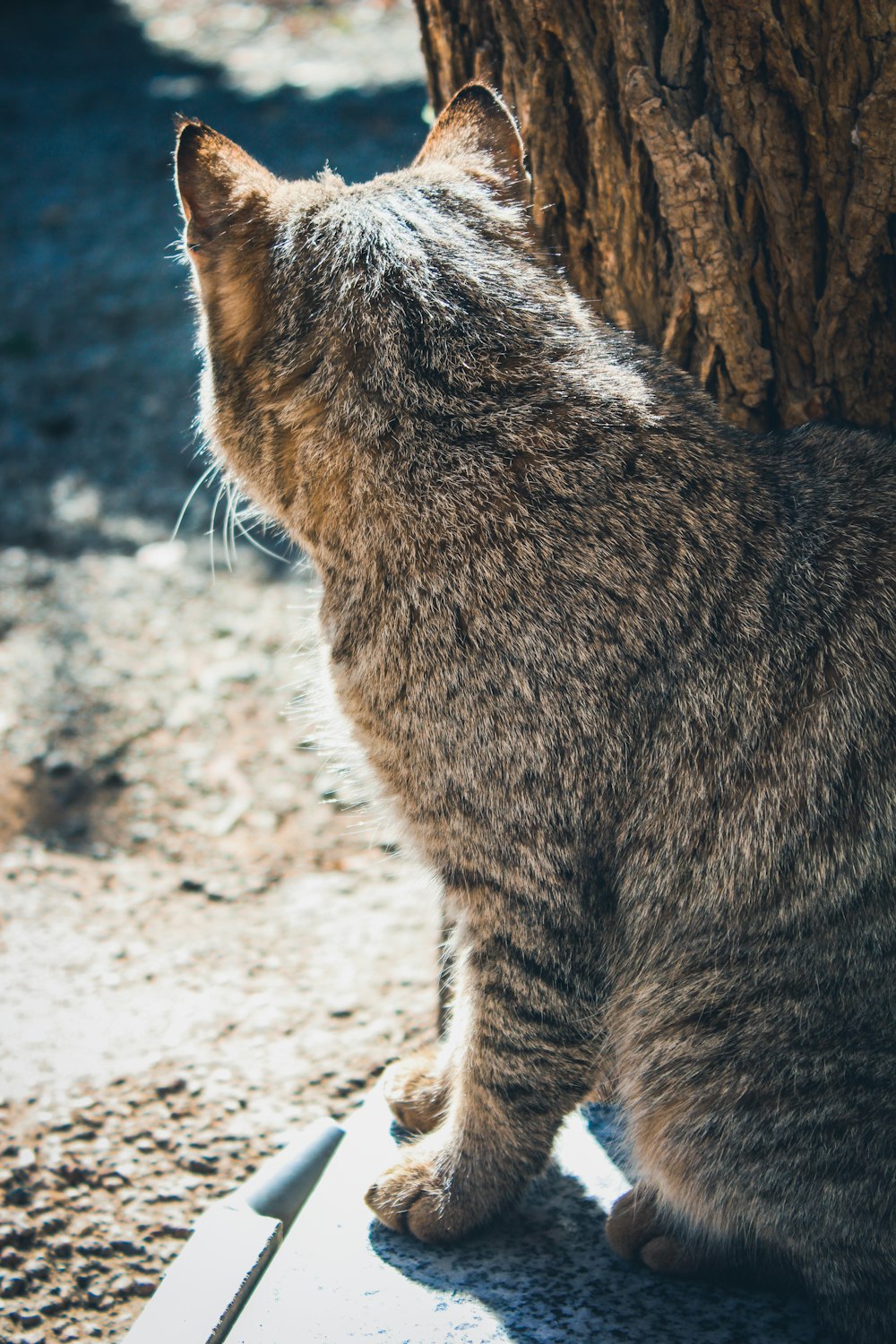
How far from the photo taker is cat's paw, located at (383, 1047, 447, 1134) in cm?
262

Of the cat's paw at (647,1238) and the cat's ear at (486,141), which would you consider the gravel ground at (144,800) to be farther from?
the cat's ear at (486,141)

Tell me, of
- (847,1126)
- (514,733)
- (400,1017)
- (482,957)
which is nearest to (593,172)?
(514,733)

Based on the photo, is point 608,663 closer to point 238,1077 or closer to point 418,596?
point 418,596

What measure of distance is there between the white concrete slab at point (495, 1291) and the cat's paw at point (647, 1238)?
0.10 ft

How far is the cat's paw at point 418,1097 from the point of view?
2615mm

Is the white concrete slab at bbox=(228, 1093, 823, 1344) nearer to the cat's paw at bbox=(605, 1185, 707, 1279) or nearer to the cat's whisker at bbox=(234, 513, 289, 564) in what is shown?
the cat's paw at bbox=(605, 1185, 707, 1279)

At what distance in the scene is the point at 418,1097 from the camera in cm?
263

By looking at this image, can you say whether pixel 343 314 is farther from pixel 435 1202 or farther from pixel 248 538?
pixel 435 1202

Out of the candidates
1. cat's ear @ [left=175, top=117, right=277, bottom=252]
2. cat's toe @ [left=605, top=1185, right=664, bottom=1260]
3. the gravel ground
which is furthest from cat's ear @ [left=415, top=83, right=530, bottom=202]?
cat's toe @ [left=605, top=1185, right=664, bottom=1260]

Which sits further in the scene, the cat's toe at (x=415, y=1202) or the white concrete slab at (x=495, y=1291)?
the cat's toe at (x=415, y=1202)

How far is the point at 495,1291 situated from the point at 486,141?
2.42m

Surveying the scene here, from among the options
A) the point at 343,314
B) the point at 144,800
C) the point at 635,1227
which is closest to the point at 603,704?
the point at 343,314

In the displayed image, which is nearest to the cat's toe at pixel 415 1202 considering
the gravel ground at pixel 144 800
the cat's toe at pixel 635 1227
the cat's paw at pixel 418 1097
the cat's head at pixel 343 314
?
the cat's paw at pixel 418 1097

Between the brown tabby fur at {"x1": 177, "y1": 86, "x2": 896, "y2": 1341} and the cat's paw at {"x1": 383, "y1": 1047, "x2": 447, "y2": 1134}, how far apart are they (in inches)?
10.0
